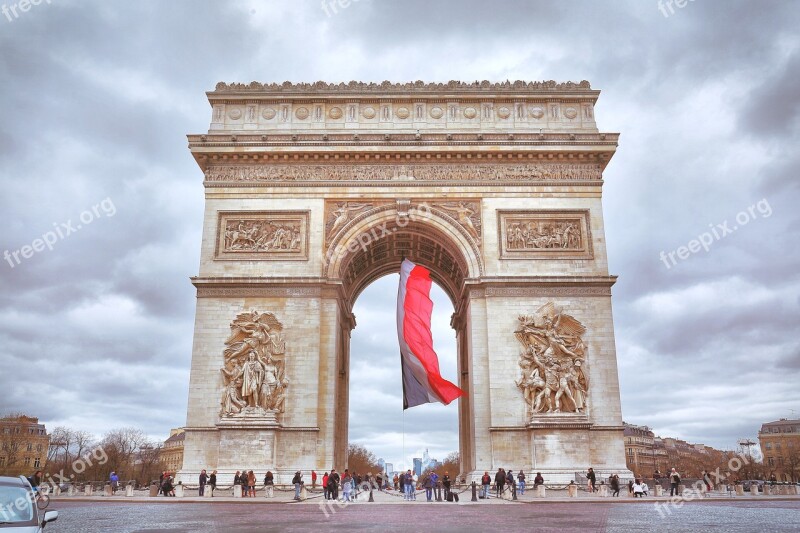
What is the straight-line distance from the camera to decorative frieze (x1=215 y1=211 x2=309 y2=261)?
28.0m

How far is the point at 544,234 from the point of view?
1110 inches

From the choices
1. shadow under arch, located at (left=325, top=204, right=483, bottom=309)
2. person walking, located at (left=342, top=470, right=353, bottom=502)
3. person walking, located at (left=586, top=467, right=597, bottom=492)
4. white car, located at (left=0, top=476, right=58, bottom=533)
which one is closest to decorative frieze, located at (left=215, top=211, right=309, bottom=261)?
shadow under arch, located at (left=325, top=204, right=483, bottom=309)

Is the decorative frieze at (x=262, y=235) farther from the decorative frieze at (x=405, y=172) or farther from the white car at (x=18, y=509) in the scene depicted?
the white car at (x=18, y=509)

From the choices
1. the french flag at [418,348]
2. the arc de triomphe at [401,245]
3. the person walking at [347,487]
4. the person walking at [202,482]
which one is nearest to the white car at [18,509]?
the person walking at [347,487]

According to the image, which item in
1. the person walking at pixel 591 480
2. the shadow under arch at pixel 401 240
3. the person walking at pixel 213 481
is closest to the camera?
the person walking at pixel 213 481

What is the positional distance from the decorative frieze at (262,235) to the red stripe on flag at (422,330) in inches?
195

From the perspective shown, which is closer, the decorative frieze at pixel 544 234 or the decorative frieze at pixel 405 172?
the decorative frieze at pixel 544 234

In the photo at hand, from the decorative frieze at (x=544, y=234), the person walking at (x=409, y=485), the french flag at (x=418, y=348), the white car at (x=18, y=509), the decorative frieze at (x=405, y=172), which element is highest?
the decorative frieze at (x=405, y=172)

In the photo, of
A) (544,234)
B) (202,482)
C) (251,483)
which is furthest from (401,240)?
(202,482)

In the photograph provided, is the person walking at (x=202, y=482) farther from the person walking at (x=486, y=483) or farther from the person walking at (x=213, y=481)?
the person walking at (x=486, y=483)

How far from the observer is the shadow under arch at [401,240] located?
28.2 meters

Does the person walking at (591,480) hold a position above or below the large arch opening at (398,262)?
below

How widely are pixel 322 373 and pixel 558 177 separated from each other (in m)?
13.1

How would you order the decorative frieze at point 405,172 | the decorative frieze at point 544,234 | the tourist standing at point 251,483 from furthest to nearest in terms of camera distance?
1. the decorative frieze at point 405,172
2. the decorative frieze at point 544,234
3. the tourist standing at point 251,483
